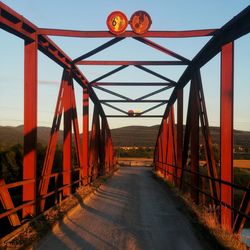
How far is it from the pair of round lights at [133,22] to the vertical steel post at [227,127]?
109 inches

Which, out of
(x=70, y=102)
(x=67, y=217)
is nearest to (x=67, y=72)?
(x=70, y=102)

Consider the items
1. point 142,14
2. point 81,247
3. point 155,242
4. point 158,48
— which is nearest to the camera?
point 81,247

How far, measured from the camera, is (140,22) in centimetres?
1218

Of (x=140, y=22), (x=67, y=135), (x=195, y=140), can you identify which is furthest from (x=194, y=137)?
(x=67, y=135)

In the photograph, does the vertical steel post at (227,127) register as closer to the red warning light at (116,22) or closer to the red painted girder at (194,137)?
the red warning light at (116,22)

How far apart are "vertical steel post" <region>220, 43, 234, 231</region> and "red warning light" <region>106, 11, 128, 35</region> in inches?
119

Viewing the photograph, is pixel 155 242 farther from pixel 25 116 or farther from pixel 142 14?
pixel 142 14

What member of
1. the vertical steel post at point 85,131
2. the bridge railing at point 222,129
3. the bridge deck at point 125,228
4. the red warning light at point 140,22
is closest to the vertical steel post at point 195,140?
the bridge railing at point 222,129

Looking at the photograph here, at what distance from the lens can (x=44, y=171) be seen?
36.9 feet

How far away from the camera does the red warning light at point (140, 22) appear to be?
39.7 feet

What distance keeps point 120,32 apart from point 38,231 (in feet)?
19.7

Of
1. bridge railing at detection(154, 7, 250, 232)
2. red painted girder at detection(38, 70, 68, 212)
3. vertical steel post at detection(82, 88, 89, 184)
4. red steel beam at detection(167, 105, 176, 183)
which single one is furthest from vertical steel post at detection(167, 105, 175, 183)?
red painted girder at detection(38, 70, 68, 212)

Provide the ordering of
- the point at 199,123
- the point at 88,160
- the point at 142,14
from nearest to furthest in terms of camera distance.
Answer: the point at 142,14
the point at 199,123
the point at 88,160

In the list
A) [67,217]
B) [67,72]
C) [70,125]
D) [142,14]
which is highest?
[142,14]
